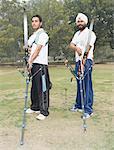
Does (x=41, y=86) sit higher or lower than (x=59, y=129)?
higher

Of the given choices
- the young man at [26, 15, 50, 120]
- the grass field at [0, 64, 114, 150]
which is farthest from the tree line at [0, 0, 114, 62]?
the young man at [26, 15, 50, 120]

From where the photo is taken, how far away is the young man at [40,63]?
495cm

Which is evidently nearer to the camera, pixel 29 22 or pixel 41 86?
pixel 41 86

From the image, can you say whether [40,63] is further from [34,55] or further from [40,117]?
[40,117]

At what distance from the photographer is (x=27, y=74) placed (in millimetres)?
4793

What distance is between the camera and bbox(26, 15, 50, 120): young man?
16.3 feet

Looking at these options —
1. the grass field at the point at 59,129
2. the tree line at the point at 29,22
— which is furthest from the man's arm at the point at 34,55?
the tree line at the point at 29,22

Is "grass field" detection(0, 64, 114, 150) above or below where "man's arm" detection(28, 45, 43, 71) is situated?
below

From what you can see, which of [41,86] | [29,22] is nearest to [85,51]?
[41,86]

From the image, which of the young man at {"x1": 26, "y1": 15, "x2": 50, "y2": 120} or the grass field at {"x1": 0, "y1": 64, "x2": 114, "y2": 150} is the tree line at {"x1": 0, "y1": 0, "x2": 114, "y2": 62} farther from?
the young man at {"x1": 26, "y1": 15, "x2": 50, "y2": 120}

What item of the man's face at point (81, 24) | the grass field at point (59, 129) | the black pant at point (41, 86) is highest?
the man's face at point (81, 24)

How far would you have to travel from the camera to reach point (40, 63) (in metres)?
5.12

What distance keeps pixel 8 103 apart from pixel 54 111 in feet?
4.23

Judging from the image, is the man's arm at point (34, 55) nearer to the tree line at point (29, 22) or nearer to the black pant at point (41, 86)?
the black pant at point (41, 86)
